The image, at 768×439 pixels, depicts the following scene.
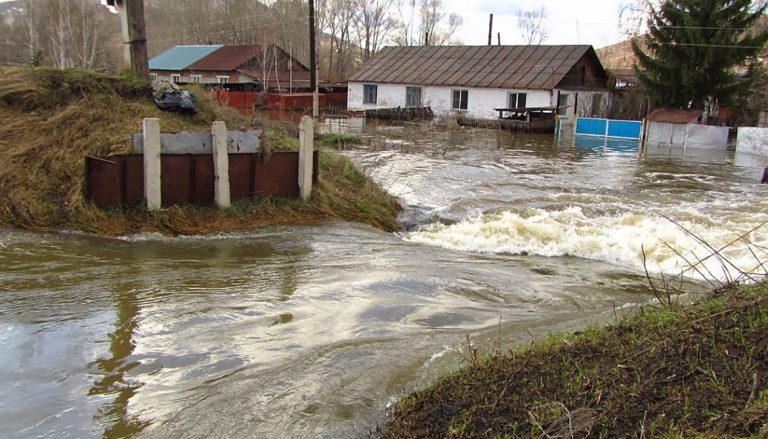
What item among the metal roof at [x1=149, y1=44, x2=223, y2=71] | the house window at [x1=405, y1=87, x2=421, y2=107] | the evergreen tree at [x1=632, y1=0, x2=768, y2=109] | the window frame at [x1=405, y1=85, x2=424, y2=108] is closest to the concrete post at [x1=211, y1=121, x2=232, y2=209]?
the evergreen tree at [x1=632, y1=0, x2=768, y2=109]

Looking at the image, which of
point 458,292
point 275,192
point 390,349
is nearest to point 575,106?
point 275,192

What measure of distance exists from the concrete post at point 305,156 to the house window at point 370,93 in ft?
106

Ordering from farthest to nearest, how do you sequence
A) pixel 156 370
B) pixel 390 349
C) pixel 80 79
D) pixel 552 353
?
1. pixel 80 79
2. pixel 390 349
3. pixel 156 370
4. pixel 552 353

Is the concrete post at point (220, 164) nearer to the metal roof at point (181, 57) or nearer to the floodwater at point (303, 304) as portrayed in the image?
the floodwater at point (303, 304)

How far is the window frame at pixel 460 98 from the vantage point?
3947 cm

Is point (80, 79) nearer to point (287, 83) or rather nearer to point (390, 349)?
point (390, 349)

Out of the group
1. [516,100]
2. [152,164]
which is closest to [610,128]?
[516,100]

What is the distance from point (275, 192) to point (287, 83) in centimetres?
3805

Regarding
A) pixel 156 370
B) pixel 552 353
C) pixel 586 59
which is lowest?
pixel 156 370

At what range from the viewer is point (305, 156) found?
11.6m

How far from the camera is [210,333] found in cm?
624

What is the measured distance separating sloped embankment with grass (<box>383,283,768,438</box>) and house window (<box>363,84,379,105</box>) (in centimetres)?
4002

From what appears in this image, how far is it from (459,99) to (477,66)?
262 centimetres

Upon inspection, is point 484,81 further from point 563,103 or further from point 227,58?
point 227,58
